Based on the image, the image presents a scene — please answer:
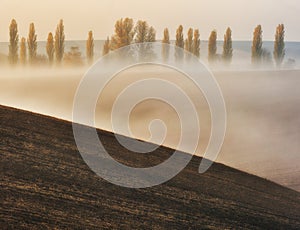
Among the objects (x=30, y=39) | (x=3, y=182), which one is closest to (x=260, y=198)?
(x=3, y=182)

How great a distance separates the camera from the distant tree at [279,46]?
65.4ft

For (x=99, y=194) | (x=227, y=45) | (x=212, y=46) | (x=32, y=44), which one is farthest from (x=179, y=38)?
(x=99, y=194)

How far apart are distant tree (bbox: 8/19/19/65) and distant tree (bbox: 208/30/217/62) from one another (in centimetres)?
723

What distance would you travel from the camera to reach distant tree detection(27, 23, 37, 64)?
55.2 feet

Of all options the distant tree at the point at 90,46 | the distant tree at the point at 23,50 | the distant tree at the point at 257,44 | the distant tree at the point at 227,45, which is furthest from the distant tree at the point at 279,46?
the distant tree at the point at 23,50

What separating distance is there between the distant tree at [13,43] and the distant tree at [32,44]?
40 cm

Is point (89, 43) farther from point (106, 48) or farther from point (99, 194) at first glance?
point (99, 194)

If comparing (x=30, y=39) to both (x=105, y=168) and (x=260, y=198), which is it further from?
(x=260, y=198)

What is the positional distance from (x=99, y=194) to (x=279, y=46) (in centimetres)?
1282

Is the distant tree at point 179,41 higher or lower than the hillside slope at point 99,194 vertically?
higher

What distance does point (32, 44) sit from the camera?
1712 cm

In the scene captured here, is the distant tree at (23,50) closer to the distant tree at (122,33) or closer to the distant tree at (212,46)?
the distant tree at (122,33)

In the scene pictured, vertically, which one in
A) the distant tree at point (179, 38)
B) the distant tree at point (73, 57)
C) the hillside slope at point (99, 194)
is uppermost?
the distant tree at point (179, 38)

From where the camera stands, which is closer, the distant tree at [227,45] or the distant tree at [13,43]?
the distant tree at [13,43]
